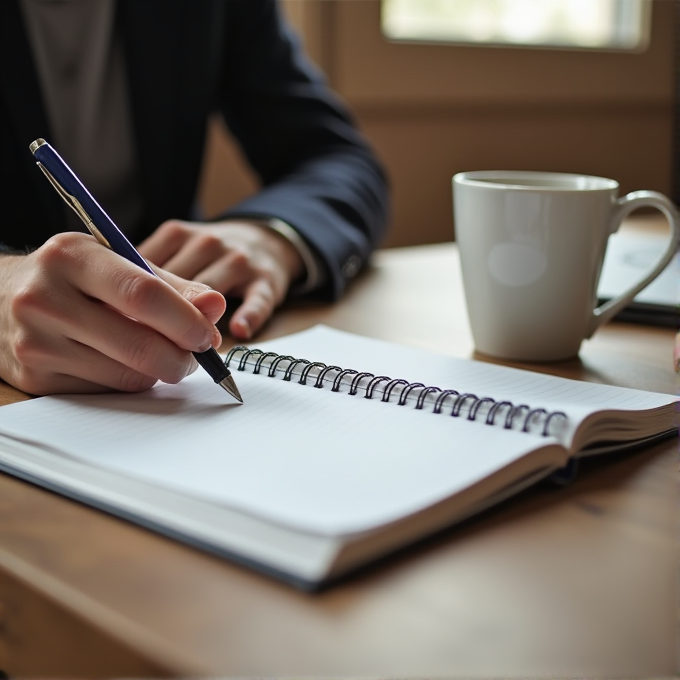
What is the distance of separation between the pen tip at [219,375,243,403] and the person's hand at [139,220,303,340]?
0.19 meters

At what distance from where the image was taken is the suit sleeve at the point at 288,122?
0.98 meters

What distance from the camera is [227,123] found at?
128 centimetres

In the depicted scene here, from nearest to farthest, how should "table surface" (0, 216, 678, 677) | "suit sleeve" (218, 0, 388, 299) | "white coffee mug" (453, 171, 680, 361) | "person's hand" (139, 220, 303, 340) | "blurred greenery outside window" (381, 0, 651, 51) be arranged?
"table surface" (0, 216, 678, 677), "white coffee mug" (453, 171, 680, 361), "person's hand" (139, 220, 303, 340), "suit sleeve" (218, 0, 388, 299), "blurred greenery outside window" (381, 0, 651, 51)

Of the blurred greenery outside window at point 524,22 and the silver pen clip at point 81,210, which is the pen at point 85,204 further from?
the blurred greenery outside window at point 524,22

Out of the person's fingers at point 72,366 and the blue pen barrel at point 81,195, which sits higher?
the blue pen barrel at point 81,195

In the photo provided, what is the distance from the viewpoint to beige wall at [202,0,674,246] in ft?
5.48

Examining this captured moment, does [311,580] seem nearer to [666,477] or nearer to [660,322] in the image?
[666,477]

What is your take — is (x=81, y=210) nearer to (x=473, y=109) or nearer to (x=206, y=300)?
(x=206, y=300)

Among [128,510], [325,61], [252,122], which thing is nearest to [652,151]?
[325,61]

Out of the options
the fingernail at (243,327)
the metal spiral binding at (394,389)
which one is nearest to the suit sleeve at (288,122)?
the fingernail at (243,327)

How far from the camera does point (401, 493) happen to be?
340 mm

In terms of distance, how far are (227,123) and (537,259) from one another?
81 centimetres

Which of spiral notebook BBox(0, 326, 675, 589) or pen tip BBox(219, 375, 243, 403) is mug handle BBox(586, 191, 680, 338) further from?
pen tip BBox(219, 375, 243, 403)

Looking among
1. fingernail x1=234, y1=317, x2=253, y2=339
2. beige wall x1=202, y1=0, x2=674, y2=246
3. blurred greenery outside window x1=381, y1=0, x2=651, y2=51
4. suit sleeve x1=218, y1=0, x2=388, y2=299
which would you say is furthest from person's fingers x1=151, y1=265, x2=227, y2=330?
blurred greenery outside window x1=381, y1=0, x2=651, y2=51
